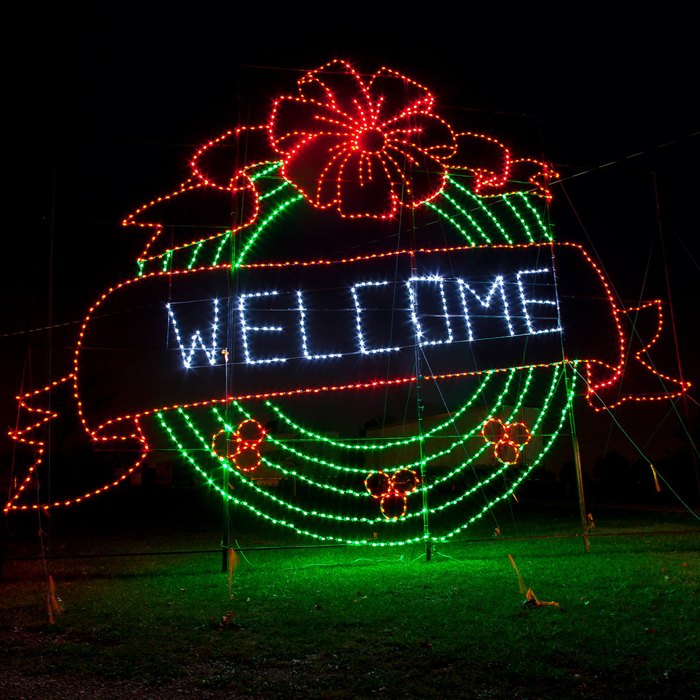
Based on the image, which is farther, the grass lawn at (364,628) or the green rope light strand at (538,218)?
the green rope light strand at (538,218)

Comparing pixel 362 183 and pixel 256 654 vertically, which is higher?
pixel 362 183

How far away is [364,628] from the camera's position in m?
5.79

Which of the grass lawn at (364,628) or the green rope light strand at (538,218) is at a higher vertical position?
the green rope light strand at (538,218)

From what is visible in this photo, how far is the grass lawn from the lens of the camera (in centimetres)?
449

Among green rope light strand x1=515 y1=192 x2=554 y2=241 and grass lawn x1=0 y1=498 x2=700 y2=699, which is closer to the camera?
grass lawn x1=0 y1=498 x2=700 y2=699

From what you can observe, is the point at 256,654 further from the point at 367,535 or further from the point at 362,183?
the point at 367,535

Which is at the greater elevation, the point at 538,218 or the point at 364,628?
the point at 538,218

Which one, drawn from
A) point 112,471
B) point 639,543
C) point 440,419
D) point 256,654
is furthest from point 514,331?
point 440,419

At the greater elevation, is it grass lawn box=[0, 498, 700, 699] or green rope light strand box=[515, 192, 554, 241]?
green rope light strand box=[515, 192, 554, 241]

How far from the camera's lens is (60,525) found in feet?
54.5

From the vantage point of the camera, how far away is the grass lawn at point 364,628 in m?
4.49

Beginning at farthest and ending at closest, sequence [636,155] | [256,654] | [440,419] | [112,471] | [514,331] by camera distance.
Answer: [440,419]
[112,471]
[514,331]
[636,155]
[256,654]

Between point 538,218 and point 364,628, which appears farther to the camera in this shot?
point 538,218

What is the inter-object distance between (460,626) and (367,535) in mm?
8325
